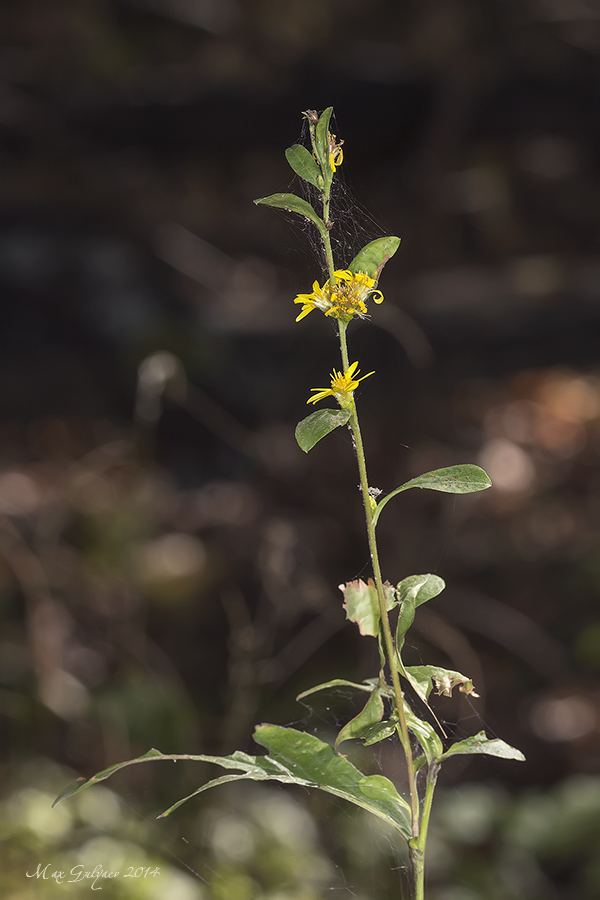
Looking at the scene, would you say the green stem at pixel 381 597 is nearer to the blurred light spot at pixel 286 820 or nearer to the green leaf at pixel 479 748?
the green leaf at pixel 479 748

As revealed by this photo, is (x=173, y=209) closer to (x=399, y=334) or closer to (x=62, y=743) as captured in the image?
(x=399, y=334)

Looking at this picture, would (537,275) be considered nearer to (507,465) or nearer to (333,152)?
(507,465)

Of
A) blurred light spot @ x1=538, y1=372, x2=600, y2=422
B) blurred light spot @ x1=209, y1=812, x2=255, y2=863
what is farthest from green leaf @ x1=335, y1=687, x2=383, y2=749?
blurred light spot @ x1=538, y1=372, x2=600, y2=422

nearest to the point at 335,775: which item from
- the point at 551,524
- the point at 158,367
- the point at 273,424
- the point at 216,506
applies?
the point at 158,367

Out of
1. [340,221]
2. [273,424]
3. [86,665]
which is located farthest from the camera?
[273,424]

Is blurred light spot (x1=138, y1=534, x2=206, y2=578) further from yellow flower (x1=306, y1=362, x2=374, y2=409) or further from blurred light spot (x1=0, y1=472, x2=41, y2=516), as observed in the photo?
yellow flower (x1=306, y1=362, x2=374, y2=409)

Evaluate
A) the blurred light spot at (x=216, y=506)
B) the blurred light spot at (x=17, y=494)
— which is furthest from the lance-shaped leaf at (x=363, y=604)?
the blurred light spot at (x=17, y=494)
